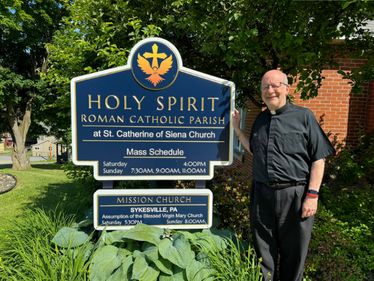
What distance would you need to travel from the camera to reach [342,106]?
694 cm

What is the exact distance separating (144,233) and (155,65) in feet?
4.70

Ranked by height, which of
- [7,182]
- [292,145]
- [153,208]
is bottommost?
[7,182]

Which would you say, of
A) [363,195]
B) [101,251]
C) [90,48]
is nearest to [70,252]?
[101,251]

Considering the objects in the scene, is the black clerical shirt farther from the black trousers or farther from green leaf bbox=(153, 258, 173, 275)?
green leaf bbox=(153, 258, 173, 275)

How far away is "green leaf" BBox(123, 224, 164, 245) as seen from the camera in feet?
9.08

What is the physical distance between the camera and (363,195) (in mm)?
4570

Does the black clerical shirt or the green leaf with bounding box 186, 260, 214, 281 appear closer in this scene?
the black clerical shirt

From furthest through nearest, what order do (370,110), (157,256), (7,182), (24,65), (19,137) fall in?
(19,137) < (24,65) < (7,182) < (370,110) < (157,256)

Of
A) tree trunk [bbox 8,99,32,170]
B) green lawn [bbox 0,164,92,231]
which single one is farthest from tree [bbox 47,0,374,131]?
tree trunk [bbox 8,99,32,170]

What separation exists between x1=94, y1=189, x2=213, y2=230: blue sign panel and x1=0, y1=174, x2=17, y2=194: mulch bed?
5.83m

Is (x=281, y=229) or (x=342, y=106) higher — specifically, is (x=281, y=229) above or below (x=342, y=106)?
below

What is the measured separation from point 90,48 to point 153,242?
249 cm

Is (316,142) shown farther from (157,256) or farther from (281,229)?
(157,256)

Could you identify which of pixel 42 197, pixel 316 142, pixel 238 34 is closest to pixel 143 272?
pixel 316 142
